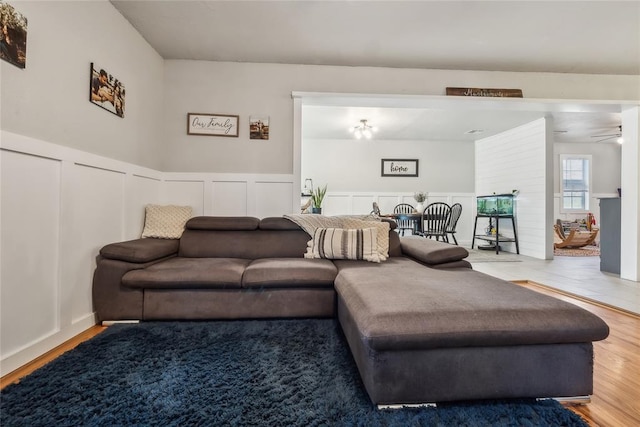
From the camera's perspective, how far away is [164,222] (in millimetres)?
2566

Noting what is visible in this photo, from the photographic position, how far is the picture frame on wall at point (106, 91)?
1.97 metres

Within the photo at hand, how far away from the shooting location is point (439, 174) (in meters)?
6.20

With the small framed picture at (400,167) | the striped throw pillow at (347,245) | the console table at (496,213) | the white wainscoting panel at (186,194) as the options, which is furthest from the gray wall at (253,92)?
the small framed picture at (400,167)

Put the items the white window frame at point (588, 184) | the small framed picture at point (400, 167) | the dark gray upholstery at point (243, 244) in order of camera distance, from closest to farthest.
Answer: the dark gray upholstery at point (243, 244) → the small framed picture at point (400, 167) → the white window frame at point (588, 184)

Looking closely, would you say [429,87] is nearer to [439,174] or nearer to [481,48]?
[481,48]

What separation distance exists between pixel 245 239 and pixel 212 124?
1369 mm

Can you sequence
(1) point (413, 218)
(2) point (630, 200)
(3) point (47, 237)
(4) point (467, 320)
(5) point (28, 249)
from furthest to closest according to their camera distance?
(1) point (413, 218), (2) point (630, 200), (3) point (47, 237), (5) point (28, 249), (4) point (467, 320)

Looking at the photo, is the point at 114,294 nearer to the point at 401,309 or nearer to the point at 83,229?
the point at 83,229

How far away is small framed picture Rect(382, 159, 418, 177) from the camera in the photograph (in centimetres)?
614

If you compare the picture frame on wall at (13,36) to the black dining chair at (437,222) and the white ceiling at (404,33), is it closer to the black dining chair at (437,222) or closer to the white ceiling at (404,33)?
the white ceiling at (404,33)

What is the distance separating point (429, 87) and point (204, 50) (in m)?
2.38

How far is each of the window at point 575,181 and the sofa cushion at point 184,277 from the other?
802 cm

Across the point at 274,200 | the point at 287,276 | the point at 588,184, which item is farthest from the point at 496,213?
the point at 287,276

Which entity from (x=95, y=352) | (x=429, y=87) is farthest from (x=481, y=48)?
(x=95, y=352)
